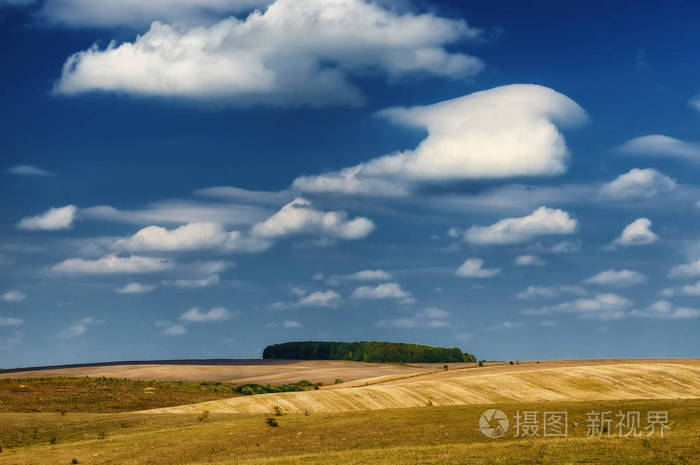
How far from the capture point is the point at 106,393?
8894 centimetres

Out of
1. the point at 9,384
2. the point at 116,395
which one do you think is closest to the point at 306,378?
the point at 116,395

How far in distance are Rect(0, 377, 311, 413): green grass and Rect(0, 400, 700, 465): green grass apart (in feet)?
57.9

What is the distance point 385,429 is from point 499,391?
88.5 ft

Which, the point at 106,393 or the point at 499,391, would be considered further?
the point at 106,393

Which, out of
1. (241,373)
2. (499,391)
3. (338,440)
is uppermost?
(499,391)

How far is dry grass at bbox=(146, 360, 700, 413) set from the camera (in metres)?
64.9

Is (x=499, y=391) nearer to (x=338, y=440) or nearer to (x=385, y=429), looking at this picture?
(x=385, y=429)

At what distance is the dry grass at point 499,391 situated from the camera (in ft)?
213

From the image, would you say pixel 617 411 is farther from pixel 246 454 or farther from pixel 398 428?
pixel 246 454

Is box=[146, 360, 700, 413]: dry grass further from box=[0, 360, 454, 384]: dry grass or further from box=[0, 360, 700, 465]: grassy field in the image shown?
box=[0, 360, 454, 384]: dry grass

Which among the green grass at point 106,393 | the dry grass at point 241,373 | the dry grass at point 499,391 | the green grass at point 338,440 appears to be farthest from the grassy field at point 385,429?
the dry grass at point 241,373

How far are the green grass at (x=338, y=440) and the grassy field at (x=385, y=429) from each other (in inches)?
2.8

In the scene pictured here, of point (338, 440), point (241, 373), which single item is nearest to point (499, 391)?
point (338, 440)

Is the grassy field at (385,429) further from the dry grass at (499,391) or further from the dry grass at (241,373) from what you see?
the dry grass at (241,373)
